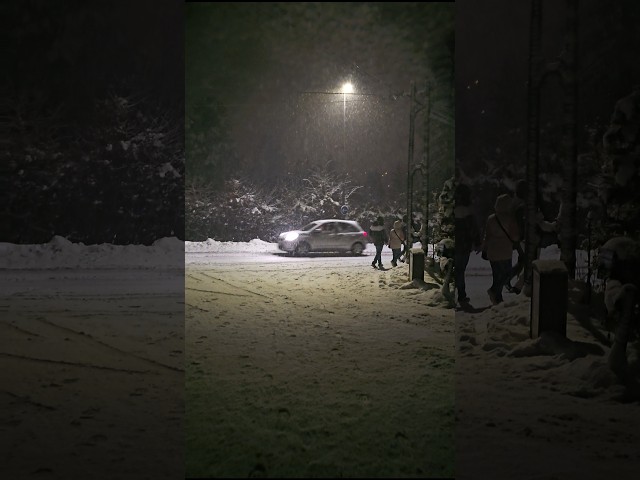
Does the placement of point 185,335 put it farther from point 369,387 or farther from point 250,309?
point 369,387

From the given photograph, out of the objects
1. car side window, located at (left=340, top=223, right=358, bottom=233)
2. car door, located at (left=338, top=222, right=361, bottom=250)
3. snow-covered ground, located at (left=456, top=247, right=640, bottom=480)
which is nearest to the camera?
snow-covered ground, located at (left=456, top=247, right=640, bottom=480)

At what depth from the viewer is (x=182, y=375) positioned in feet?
18.3

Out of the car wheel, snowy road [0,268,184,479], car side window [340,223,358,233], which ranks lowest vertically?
snowy road [0,268,184,479]

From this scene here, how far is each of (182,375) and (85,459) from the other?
1871mm

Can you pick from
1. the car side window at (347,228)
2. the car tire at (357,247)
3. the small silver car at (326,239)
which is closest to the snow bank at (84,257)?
the small silver car at (326,239)

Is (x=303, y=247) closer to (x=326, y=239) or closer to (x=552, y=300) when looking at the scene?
(x=326, y=239)

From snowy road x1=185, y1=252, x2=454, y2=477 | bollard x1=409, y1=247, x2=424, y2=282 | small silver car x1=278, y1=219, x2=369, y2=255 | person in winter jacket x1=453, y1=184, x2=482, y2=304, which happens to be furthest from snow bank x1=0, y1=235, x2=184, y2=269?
person in winter jacket x1=453, y1=184, x2=482, y2=304

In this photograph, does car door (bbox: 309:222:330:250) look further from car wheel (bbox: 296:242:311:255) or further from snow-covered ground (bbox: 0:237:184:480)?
snow-covered ground (bbox: 0:237:184:480)

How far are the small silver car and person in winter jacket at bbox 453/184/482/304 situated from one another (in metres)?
11.6

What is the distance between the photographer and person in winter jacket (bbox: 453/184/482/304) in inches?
373

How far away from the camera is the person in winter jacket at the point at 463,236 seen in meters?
9.48

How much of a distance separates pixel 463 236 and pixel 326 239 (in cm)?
1199

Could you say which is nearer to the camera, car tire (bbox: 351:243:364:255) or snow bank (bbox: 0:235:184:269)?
snow bank (bbox: 0:235:184:269)

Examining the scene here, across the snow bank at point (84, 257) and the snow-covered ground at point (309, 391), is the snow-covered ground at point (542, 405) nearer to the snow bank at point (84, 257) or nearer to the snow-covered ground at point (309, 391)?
the snow-covered ground at point (309, 391)
